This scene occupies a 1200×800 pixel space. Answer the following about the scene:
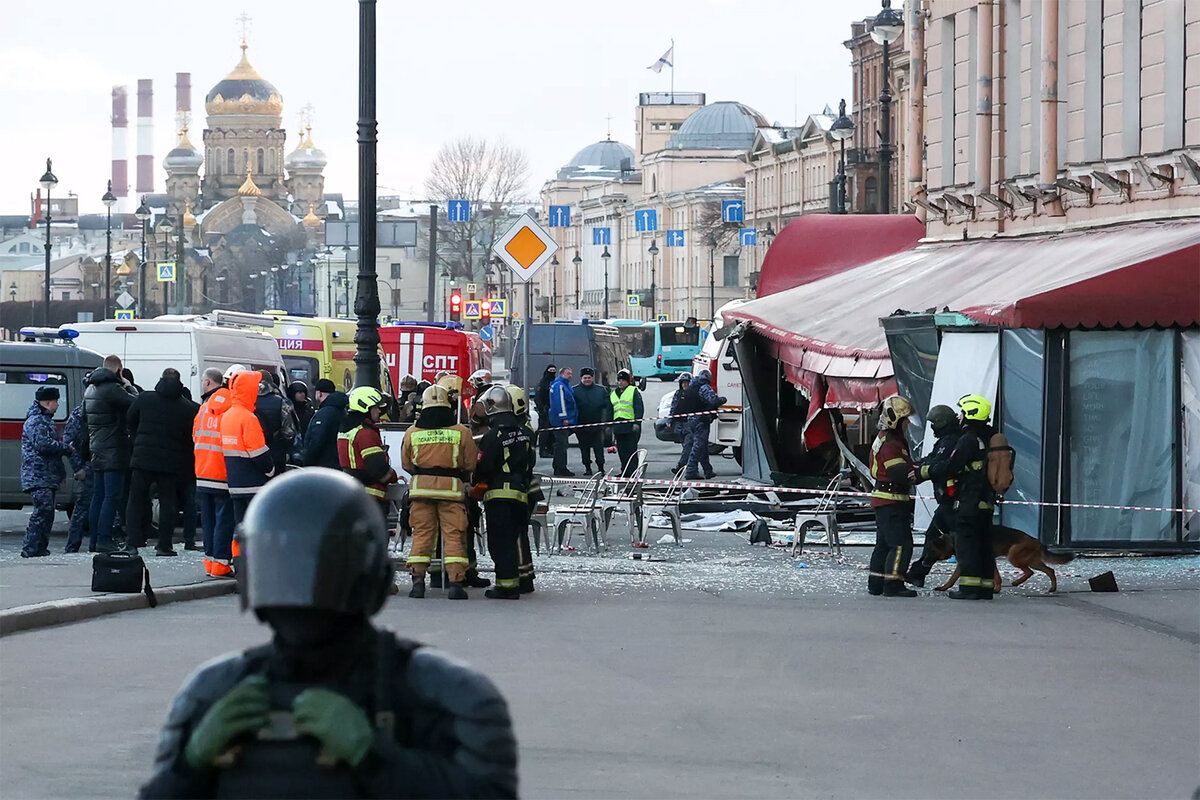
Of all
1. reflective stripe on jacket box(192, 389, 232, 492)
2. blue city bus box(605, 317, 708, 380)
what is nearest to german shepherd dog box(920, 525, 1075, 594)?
reflective stripe on jacket box(192, 389, 232, 492)

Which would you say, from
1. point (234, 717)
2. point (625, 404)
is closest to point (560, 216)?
point (625, 404)

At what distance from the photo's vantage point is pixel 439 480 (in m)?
14.1

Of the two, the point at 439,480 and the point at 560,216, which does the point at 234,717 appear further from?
the point at 560,216

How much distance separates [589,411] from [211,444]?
51.6ft

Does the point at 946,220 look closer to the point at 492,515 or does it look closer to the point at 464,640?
the point at 492,515

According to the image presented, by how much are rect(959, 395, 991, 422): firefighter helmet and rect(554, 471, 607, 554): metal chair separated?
472 centimetres

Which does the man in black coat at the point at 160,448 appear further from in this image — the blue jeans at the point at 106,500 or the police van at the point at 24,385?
the police van at the point at 24,385

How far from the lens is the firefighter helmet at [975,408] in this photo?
1466 cm

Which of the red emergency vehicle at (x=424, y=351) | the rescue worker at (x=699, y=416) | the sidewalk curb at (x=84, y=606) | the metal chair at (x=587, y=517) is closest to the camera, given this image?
the sidewalk curb at (x=84, y=606)

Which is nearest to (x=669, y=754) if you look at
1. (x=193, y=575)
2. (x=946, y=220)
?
(x=193, y=575)

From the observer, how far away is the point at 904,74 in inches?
3000

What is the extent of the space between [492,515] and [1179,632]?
482 cm

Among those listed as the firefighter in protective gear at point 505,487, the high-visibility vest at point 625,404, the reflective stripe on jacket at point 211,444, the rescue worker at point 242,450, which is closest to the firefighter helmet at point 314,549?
the firefighter in protective gear at point 505,487

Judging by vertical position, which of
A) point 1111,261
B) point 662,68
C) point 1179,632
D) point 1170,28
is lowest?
point 1179,632
